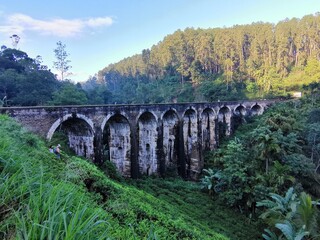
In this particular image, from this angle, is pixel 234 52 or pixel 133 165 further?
pixel 234 52

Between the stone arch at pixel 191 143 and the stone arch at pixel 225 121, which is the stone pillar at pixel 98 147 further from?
the stone arch at pixel 225 121

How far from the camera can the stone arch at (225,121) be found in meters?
30.3

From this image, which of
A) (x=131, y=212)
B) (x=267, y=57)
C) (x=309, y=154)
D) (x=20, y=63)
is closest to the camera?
(x=131, y=212)

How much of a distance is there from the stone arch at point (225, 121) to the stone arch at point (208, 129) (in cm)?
287

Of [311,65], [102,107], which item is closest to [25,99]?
[102,107]

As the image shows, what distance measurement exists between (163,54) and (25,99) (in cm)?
4316

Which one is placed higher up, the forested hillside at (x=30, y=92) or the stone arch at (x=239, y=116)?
the forested hillside at (x=30, y=92)

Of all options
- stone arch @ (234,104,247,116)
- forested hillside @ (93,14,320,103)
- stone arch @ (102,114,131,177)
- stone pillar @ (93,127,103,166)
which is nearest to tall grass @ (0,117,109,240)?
stone pillar @ (93,127,103,166)

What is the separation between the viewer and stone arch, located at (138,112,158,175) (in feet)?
62.2

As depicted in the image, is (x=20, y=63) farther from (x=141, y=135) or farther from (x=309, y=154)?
(x=309, y=154)

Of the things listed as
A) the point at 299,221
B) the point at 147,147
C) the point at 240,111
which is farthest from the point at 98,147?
the point at 240,111

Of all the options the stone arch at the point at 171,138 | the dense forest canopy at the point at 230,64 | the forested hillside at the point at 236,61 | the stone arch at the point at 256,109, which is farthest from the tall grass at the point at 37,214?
the forested hillside at the point at 236,61

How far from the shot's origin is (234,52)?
185 feet

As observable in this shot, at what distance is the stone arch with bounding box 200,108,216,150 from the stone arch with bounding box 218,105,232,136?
2866mm
